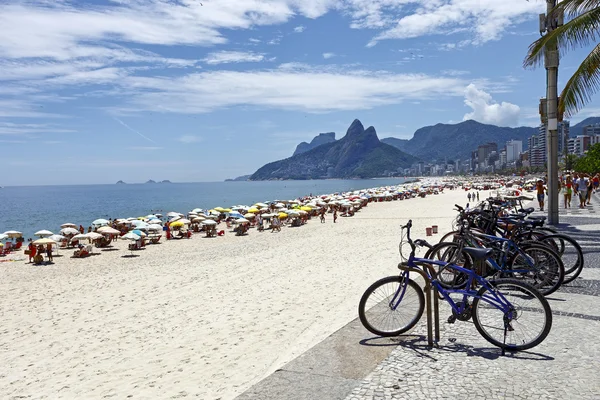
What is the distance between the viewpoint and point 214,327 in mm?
7086

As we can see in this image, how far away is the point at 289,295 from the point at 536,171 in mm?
150986

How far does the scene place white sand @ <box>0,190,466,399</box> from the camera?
203 inches

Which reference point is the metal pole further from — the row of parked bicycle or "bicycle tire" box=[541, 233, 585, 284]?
the row of parked bicycle

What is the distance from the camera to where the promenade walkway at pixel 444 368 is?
325cm

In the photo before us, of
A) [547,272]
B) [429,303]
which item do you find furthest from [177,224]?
[429,303]

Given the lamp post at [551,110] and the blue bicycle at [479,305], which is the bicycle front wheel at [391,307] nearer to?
the blue bicycle at [479,305]

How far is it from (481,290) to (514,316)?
36cm

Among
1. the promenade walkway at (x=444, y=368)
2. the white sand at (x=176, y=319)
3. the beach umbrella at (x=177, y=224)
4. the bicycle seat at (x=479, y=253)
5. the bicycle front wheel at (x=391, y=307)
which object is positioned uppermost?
the bicycle seat at (x=479, y=253)

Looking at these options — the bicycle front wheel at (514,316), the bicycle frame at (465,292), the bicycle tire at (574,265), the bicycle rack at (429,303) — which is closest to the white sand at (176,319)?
the bicycle rack at (429,303)

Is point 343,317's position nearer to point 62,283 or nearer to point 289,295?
point 289,295

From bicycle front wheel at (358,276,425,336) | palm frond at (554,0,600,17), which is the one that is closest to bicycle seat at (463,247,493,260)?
bicycle front wheel at (358,276,425,336)

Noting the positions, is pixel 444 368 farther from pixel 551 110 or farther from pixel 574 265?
pixel 551 110

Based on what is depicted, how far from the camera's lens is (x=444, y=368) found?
3725 millimetres

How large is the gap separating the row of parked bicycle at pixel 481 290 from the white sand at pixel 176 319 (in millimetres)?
1129
